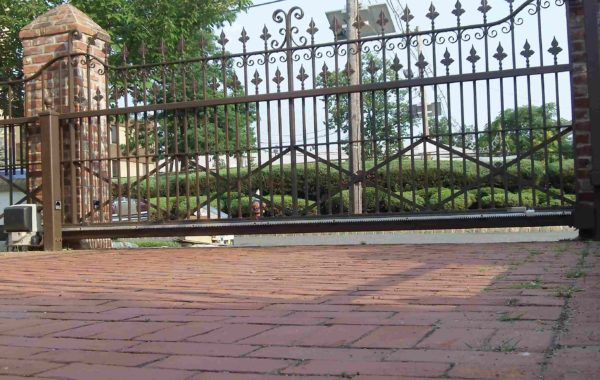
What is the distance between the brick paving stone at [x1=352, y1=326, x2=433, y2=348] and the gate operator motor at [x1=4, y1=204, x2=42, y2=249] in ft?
18.2

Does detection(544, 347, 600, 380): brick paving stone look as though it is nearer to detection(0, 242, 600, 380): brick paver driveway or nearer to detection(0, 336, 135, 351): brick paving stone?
detection(0, 242, 600, 380): brick paver driveway

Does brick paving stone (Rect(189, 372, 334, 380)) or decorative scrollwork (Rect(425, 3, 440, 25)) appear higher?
decorative scrollwork (Rect(425, 3, 440, 25))

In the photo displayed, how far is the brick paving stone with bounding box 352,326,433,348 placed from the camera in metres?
2.32

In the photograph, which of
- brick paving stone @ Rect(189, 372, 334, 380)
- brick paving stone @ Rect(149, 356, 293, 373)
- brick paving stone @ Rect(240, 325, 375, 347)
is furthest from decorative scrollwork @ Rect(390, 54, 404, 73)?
brick paving stone @ Rect(189, 372, 334, 380)

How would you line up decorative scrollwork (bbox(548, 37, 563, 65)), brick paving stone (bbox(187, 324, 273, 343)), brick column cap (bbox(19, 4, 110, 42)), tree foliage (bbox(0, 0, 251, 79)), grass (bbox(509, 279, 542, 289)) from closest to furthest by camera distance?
brick paving stone (bbox(187, 324, 273, 343)) < grass (bbox(509, 279, 542, 289)) < decorative scrollwork (bbox(548, 37, 563, 65)) < brick column cap (bbox(19, 4, 110, 42)) < tree foliage (bbox(0, 0, 251, 79))

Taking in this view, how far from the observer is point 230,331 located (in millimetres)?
2660

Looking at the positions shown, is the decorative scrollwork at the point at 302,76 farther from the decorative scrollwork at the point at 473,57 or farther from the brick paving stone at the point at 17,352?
the brick paving stone at the point at 17,352

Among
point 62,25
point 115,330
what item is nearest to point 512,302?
point 115,330

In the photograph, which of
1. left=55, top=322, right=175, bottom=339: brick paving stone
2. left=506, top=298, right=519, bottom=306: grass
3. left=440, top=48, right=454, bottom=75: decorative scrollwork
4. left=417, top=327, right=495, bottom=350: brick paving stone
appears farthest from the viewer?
left=440, top=48, right=454, bottom=75: decorative scrollwork

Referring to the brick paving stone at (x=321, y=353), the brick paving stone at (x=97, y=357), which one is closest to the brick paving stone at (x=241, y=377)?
the brick paving stone at (x=321, y=353)

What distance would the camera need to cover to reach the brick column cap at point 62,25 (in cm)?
733

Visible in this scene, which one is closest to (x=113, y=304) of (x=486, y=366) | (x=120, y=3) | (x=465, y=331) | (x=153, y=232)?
(x=465, y=331)

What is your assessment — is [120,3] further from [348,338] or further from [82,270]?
[348,338]

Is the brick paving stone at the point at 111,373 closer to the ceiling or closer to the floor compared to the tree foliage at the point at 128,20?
closer to the floor
